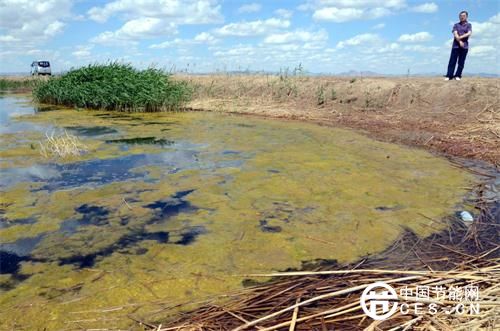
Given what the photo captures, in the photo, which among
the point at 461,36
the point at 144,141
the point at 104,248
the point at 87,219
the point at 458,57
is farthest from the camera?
the point at 458,57

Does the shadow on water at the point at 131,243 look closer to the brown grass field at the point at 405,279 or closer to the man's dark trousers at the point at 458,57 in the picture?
the brown grass field at the point at 405,279

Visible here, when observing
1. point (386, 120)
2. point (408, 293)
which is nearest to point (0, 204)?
point (408, 293)

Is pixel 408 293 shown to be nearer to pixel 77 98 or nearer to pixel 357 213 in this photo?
pixel 357 213

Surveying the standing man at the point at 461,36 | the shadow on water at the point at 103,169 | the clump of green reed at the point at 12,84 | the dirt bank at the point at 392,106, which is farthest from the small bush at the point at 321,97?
the clump of green reed at the point at 12,84

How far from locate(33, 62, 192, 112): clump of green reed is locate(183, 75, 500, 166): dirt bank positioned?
104 cm

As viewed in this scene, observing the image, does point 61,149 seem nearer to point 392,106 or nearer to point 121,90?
point 121,90

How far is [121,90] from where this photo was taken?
10195 millimetres

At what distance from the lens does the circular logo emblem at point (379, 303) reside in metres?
2.05

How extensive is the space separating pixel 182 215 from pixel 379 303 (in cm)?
197

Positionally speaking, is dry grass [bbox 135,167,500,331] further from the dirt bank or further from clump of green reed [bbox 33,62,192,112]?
clump of green reed [bbox 33,62,192,112]

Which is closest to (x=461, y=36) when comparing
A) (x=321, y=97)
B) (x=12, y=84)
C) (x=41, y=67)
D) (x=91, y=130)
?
(x=321, y=97)

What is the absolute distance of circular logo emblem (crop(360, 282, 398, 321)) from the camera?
6.74ft

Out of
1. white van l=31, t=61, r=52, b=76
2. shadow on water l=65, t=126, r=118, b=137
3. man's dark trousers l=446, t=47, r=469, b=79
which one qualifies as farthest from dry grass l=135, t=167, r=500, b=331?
white van l=31, t=61, r=52, b=76

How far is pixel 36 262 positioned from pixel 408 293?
240cm
